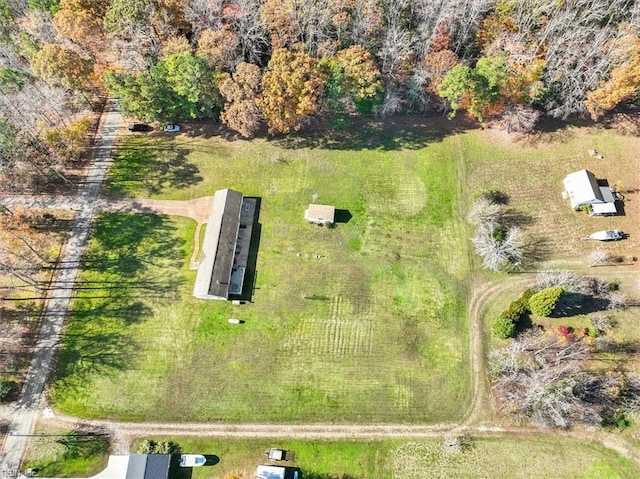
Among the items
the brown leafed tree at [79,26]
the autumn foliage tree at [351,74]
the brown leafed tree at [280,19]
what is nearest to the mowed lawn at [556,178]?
the autumn foliage tree at [351,74]

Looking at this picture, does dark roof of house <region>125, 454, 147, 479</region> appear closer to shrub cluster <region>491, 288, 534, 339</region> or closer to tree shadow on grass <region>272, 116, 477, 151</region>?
shrub cluster <region>491, 288, 534, 339</region>

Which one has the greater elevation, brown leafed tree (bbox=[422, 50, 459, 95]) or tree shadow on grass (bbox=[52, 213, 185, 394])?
brown leafed tree (bbox=[422, 50, 459, 95])

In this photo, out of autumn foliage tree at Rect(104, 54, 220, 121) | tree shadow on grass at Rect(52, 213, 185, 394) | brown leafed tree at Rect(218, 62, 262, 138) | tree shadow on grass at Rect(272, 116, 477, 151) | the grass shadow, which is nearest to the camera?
tree shadow on grass at Rect(52, 213, 185, 394)

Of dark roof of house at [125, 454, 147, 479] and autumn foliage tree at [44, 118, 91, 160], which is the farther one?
autumn foliage tree at [44, 118, 91, 160]

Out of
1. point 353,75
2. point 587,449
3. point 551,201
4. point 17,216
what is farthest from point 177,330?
point 551,201

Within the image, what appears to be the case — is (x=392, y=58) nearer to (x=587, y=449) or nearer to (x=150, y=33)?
(x=150, y=33)

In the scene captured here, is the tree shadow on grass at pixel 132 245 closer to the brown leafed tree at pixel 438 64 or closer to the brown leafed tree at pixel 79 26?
the brown leafed tree at pixel 79 26

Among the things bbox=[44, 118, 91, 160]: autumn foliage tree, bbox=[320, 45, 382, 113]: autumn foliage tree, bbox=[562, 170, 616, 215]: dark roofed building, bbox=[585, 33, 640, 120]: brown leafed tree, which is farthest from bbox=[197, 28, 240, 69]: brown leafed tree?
bbox=[562, 170, 616, 215]: dark roofed building
